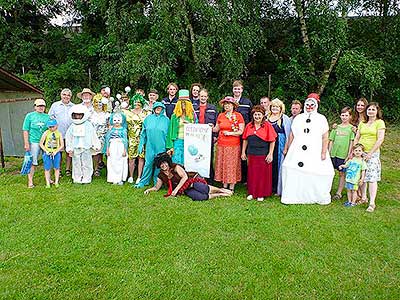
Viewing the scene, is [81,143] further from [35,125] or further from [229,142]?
[229,142]

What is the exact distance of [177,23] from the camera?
1055cm

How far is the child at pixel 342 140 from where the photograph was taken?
5.70 metres

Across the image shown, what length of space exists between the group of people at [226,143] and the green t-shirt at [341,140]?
1 centimetres

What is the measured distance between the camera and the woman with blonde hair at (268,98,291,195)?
19.1 ft

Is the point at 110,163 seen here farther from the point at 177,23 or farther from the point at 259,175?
the point at 177,23

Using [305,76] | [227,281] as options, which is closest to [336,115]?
[305,76]

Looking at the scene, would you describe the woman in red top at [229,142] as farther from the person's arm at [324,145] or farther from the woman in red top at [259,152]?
the person's arm at [324,145]

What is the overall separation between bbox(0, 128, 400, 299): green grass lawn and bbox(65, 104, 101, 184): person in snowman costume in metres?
0.61

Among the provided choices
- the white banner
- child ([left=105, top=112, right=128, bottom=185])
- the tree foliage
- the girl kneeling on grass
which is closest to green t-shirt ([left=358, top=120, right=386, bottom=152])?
the girl kneeling on grass

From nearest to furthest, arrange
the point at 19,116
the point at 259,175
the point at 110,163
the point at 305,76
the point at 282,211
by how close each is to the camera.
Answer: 1. the point at 282,211
2. the point at 259,175
3. the point at 110,163
4. the point at 19,116
5. the point at 305,76

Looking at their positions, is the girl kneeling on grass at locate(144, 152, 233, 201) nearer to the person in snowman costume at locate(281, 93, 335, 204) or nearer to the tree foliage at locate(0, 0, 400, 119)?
the person in snowman costume at locate(281, 93, 335, 204)

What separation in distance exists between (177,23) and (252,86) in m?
4.40

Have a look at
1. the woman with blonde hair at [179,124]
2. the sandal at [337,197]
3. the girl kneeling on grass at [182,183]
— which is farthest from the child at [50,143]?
the sandal at [337,197]

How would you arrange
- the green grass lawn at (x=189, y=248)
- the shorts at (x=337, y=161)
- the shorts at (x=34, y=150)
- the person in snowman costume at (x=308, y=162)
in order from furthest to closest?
1. the shorts at (x=34, y=150)
2. the shorts at (x=337, y=161)
3. the person in snowman costume at (x=308, y=162)
4. the green grass lawn at (x=189, y=248)
